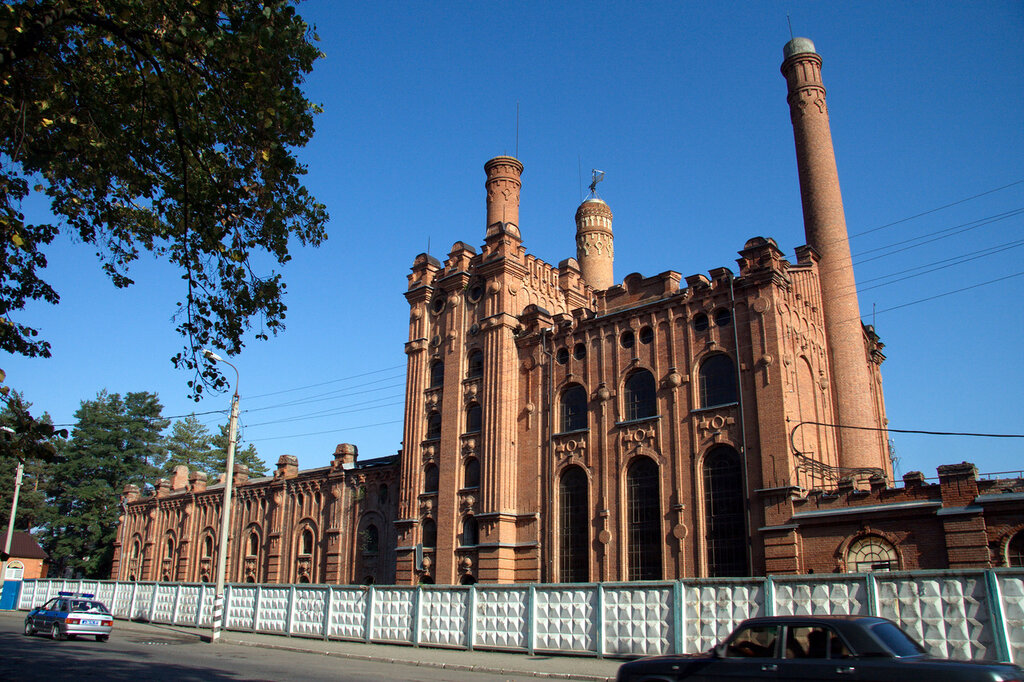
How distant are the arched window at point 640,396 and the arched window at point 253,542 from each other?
28.2 metres

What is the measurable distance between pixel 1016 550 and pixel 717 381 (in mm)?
11355

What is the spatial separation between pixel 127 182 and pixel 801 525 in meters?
21.9

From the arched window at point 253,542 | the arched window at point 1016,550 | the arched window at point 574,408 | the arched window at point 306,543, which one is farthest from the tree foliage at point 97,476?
the arched window at point 1016,550

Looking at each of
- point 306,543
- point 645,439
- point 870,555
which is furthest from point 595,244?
point 870,555

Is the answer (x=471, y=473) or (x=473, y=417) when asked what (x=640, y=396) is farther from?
(x=471, y=473)

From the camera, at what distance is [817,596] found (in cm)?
1627

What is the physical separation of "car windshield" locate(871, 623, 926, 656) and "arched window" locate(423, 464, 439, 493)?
29.6 m

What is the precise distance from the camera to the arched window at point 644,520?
2952cm

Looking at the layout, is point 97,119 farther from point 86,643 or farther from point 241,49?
point 86,643

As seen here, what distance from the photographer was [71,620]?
979 inches

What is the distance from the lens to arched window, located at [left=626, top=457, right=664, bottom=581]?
29.5 meters

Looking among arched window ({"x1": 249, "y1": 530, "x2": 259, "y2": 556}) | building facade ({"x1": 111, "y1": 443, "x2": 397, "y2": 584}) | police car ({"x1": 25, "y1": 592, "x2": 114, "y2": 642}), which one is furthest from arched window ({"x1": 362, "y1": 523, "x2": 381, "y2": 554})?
police car ({"x1": 25, "y1": 592, "x2": 114, "y2": 642})

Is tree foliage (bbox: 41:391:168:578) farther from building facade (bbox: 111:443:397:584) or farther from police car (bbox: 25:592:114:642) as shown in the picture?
police car (bbox: 25:592:114:642)

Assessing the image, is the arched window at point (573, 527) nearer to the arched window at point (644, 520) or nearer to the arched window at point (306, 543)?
the arched window at point (644, 520)
